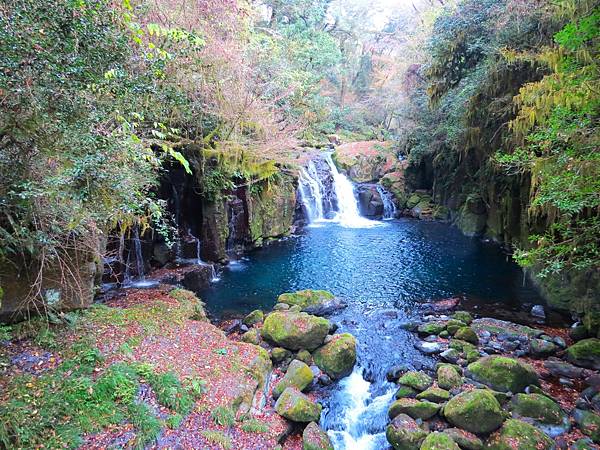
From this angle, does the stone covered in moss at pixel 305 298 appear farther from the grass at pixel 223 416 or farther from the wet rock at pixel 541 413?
the wet rock at pixel 541 413

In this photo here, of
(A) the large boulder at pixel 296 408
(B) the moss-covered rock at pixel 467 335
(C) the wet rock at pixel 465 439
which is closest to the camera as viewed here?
(C) the wet rock at pixel 465 439

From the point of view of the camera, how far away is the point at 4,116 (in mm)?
3930

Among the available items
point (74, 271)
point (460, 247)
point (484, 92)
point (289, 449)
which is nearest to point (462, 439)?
point (289, 449)

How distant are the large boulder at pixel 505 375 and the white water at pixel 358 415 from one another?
187 centimetres

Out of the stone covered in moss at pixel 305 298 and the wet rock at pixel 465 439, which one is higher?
the stone covered in moss at pixel 305 298

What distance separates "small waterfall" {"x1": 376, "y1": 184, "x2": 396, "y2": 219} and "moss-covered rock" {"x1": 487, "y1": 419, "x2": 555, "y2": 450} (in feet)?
64.7

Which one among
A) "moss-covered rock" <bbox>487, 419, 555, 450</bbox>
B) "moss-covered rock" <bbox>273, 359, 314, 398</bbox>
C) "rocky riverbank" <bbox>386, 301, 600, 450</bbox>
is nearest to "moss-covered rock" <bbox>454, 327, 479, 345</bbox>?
"rocky riverbank" <bbox>386, 301, 600, 450</bbox>

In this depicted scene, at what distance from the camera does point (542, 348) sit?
8.60m

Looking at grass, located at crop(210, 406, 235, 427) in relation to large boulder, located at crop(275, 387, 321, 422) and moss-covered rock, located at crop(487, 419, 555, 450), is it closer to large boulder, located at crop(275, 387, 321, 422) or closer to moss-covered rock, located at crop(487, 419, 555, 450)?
large boulder, located at crop(275, 387, 321, 422)

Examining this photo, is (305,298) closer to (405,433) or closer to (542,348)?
(405,433)

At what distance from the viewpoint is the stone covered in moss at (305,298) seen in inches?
442

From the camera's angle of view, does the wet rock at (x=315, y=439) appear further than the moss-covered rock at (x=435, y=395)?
No

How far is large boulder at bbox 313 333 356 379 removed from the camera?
26.6ft

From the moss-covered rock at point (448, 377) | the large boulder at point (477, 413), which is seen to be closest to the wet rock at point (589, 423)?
A: the large boulder at point (477, 413)
